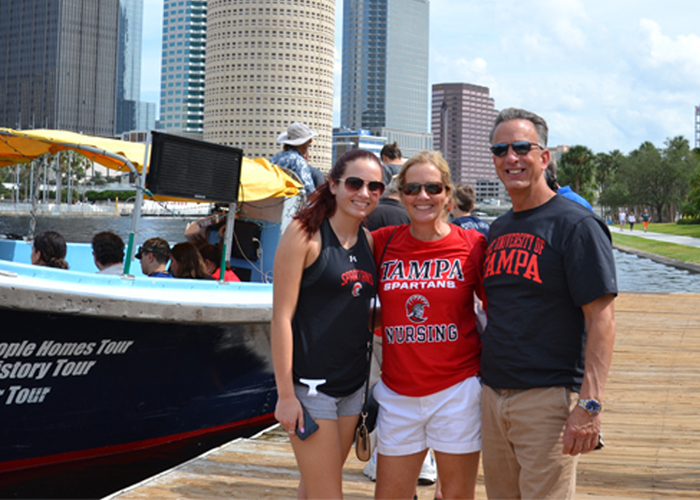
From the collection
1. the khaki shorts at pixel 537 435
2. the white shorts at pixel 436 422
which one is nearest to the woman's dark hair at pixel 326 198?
the white shorts at pixel 436 422

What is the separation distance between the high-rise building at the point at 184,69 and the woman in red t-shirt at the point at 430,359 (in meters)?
187

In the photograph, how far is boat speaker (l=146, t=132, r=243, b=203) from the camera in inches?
214

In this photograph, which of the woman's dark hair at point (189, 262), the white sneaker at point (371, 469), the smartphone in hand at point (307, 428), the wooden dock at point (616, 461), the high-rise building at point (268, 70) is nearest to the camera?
the smartphone in hand at point (307, 428)

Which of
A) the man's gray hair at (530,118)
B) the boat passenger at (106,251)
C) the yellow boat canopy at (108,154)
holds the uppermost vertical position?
the yellow boat canopy at (108,154)

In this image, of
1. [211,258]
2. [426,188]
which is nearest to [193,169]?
[211,258]

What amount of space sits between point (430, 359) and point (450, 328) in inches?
6.1

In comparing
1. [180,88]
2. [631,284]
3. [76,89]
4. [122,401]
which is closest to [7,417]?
[122,401]

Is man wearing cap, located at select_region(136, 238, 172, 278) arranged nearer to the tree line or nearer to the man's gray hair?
Answer: the man's gray hair

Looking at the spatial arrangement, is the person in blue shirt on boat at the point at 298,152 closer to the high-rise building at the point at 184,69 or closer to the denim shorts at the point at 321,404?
the denim shorts at the point at 321,404

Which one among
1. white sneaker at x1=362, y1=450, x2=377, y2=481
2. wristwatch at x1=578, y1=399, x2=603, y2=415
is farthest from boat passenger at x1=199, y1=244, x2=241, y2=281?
wristwatch at x1=578, y1=399, x2=603, y2=415

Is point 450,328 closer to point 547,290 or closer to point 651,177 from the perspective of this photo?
point 547,290

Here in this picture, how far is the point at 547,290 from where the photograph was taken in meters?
2.60

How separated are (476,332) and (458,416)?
369 millimetres

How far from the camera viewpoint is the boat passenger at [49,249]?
643 cm
